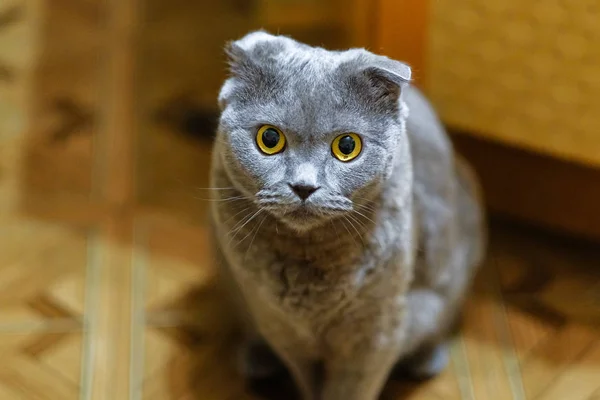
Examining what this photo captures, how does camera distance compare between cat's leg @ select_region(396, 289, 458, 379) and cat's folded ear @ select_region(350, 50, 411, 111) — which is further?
cat's leg @ select_region(396, 289, 458, 379)

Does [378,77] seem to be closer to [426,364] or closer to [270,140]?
[270,140]

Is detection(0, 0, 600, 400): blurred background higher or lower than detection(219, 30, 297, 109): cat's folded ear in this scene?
lower

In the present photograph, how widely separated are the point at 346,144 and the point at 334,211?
7cm

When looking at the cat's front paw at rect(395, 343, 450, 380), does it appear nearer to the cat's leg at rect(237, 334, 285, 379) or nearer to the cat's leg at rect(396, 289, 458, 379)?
the cat's leg at rect(396, 289, 458, 379)

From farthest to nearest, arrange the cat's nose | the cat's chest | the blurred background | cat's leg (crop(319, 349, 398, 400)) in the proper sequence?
the blurred background
cat's leg (crop(319, 349, 398, 400))
the cat's chest
the cat's nose

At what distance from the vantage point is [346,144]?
2.59ft

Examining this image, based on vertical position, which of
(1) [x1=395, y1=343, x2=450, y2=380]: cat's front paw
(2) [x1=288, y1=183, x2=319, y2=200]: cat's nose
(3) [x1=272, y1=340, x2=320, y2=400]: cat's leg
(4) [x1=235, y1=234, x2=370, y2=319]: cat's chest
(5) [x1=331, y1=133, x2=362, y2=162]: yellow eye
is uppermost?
(5) [x1=331, y1=133, x2=362, y2=162]: yellow eye

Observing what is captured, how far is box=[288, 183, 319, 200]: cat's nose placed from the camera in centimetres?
76

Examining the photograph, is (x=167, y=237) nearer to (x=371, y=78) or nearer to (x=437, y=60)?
(x=437, y=60)

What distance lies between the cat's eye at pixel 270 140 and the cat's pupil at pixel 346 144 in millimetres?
59

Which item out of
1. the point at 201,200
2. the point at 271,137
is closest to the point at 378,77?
the point at 271,137

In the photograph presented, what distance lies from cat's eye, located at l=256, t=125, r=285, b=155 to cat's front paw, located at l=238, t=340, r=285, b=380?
0.43 metres

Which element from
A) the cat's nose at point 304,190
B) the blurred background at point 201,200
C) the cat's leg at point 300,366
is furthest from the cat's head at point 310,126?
the blurred background at point 201,200

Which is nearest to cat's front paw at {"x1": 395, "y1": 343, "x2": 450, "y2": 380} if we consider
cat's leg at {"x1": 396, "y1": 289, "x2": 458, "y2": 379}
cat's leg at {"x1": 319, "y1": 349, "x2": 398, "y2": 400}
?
cat's leg at {"x1": 396, "y1": 289, "x2": 458, "y2": 379}
